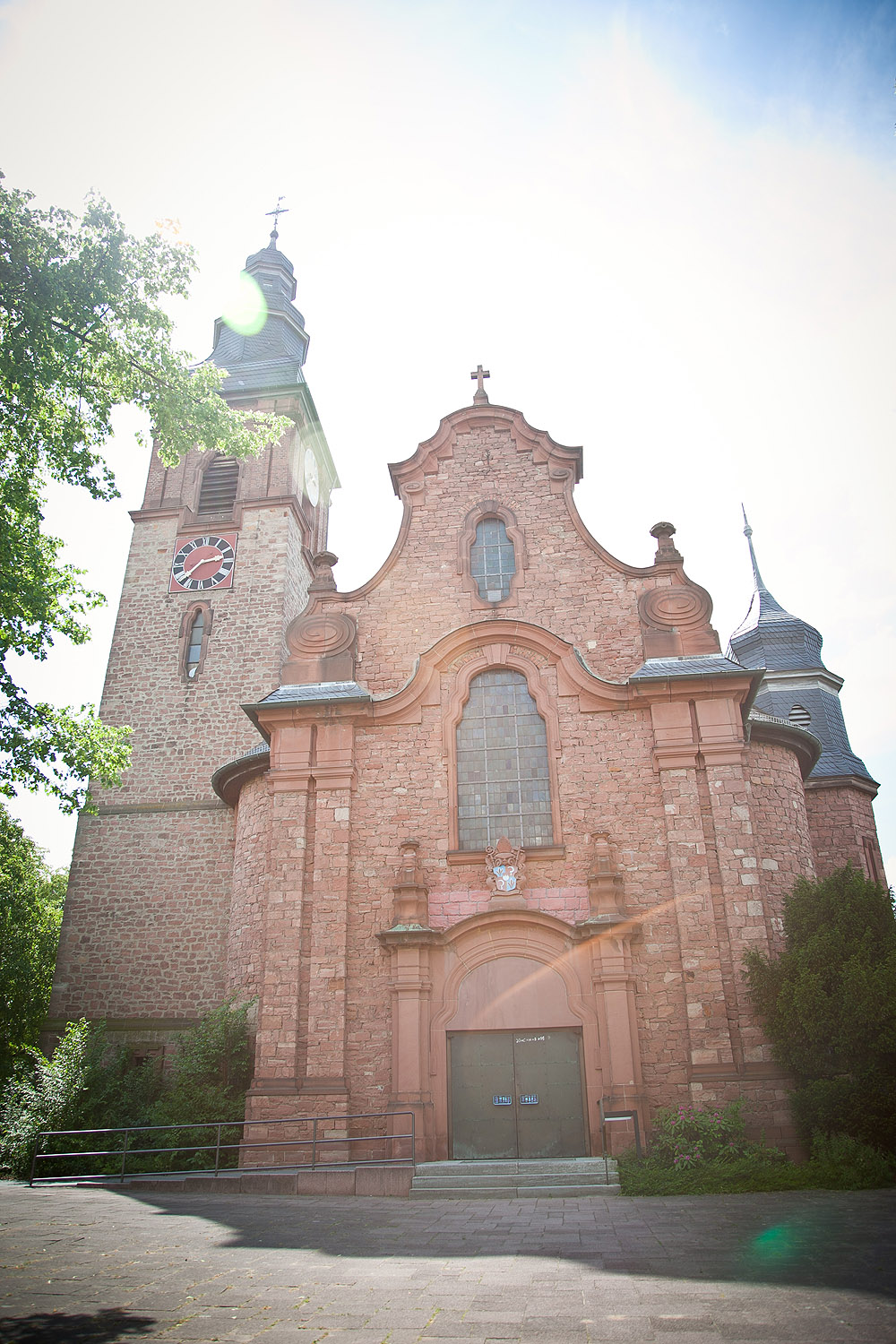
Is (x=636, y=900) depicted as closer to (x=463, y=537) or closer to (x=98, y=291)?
(x=463, y=537)

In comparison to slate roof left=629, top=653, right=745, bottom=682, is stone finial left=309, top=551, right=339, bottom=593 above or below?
above

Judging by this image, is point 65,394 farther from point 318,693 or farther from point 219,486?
point 219,486

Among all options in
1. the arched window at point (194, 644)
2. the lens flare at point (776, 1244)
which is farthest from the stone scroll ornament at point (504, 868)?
the arched window at point (194, 644)

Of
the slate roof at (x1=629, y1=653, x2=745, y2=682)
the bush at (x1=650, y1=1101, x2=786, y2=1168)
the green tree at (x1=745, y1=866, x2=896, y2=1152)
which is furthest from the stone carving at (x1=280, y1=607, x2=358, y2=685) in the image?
the bush at (x1=650, y1=1101, x2=786, y2=1168)

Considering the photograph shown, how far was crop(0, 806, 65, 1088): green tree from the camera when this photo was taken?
26.2m

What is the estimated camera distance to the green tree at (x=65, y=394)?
11.8 metres

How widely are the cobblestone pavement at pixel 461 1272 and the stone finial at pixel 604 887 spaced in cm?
450

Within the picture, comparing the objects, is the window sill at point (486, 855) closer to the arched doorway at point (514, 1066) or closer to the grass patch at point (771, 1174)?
the arched doorway at point (514, 1066)

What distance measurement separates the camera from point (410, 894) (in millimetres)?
14602

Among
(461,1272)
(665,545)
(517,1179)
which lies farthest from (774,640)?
(461,1272)

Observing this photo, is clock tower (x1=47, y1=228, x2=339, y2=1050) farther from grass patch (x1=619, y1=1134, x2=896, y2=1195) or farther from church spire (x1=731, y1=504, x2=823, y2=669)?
church spire (x1=731, y1=504, x2=823, y2=669)

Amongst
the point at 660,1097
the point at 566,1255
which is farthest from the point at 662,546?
the point at 566,1255

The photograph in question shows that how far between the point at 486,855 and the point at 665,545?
22.7ft

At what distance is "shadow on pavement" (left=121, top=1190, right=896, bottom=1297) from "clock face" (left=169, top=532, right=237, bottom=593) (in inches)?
639
